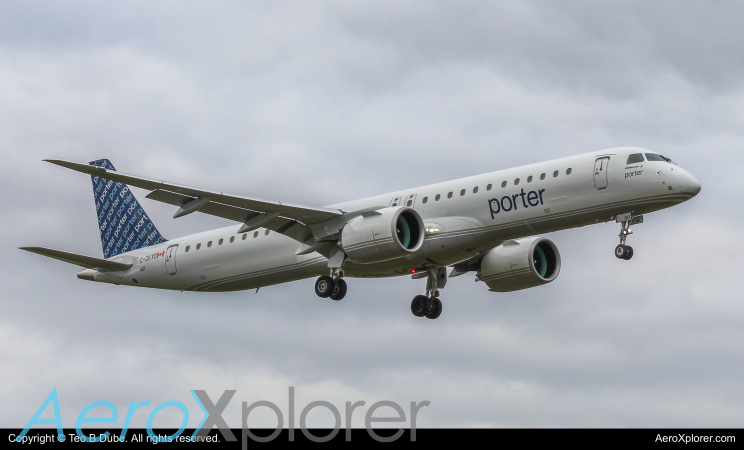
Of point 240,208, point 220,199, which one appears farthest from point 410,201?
point 220,199

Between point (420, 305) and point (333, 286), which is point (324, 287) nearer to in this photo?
point (333, 286)

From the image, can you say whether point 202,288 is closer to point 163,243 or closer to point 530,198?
point 163,243

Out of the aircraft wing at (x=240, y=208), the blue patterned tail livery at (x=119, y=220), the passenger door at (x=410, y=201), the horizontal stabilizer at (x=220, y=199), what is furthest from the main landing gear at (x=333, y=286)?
the blue patterned tail livery at (x=119, y=220)

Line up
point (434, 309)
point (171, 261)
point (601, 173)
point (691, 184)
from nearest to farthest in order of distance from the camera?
point (691, 184) → point (601, 173) → point (434, 309) → point (171, 261)

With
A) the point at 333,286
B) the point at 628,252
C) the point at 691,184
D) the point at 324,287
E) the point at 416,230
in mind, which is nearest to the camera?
the point at 691,184

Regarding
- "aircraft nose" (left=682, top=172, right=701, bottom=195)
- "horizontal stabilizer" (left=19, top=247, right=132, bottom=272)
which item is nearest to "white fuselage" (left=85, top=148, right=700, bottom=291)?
"aircraft nose" (left=682, top=172, right=701, bottom=195)

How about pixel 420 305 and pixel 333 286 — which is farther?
pixel 420 305

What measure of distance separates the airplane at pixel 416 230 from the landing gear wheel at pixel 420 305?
0.05 m

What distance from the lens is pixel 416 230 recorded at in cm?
4803

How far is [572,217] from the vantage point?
4622 cm

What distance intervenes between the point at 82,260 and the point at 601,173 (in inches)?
954

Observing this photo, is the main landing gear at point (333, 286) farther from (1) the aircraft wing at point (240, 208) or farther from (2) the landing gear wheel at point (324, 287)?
(1) the aircraft wing at point (240, 208)

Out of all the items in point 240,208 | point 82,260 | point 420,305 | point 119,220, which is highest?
point 119,220

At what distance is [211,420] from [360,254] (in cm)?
1115
